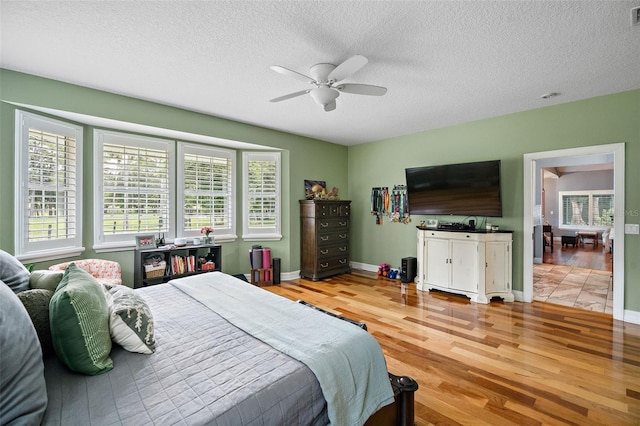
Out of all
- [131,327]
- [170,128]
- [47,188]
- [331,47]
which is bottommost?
[131,327]

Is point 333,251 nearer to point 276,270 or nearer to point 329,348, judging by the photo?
point 276,270

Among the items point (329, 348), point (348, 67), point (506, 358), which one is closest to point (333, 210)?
point (348, 67)

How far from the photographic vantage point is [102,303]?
1.42 metres

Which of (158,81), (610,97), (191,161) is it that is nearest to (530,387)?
(610,97)

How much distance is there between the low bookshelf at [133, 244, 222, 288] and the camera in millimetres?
3812

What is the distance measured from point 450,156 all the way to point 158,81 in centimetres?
425

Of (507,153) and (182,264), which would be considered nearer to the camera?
(182,264)

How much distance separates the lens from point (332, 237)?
5.50 metres

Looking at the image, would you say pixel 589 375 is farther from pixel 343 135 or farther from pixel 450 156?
pixel 343 135

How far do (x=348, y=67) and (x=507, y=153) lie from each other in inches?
124

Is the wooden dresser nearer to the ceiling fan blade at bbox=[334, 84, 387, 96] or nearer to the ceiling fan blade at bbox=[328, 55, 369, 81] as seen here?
the ceiling fan blade at bbox=[334, 84, 387, 96]

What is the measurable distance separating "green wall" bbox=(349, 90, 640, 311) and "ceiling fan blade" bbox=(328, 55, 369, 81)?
298 centimetres

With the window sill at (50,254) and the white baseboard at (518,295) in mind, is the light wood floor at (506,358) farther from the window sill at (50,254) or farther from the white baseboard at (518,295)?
the window sill at (50,254)

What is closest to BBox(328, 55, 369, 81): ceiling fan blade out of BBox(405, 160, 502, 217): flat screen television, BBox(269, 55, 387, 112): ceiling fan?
BBox(269, 55, 387, 112): ceiling fan
